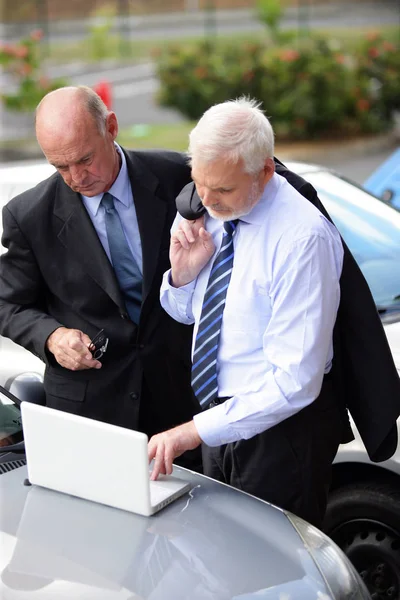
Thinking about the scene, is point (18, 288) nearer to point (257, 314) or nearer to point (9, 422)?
point (9, 422)

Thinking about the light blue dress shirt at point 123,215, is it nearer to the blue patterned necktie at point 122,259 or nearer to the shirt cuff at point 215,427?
the blue patterned necktie at point 122,259

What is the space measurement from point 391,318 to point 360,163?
11829 millimetres

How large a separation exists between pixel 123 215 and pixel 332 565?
133 cm

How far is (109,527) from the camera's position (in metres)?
2.48

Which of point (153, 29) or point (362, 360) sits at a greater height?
point (362, 360)

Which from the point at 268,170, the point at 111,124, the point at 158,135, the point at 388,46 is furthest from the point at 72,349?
the point at 388,46

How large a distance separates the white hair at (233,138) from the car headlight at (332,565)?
0.97m

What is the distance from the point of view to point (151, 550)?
2.40m

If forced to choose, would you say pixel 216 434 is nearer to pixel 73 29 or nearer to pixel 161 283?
pixel 161 283

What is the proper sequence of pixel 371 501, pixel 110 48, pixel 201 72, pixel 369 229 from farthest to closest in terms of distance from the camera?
pixel 110 48, pixel 201 72, pixel 369 229, pixel 371 501

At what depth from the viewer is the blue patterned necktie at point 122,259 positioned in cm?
318

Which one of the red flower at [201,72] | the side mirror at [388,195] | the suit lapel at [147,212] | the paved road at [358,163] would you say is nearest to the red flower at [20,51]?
the red flower at [201,72]

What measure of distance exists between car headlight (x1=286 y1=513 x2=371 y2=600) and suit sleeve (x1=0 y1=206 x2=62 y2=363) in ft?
3.40

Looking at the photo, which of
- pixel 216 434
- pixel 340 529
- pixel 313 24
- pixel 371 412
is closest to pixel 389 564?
pixel 340 529
